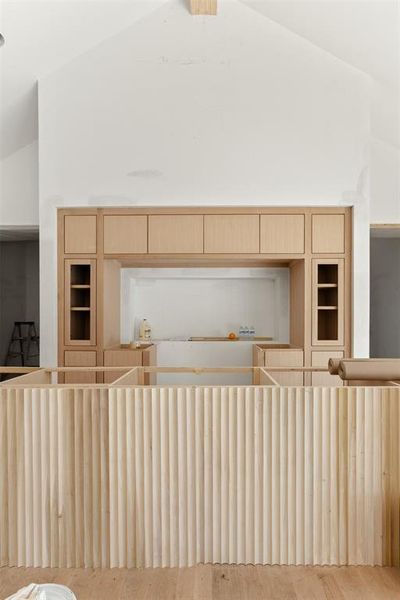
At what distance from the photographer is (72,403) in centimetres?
162

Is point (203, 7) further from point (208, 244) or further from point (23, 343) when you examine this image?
point (23, 343)

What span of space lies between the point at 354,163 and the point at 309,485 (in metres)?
3.21

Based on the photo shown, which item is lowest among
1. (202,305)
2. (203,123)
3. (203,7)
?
(202,305)

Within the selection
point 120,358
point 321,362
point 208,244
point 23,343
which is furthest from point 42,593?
point 23,343

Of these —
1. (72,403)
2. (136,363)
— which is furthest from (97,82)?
(72,403)

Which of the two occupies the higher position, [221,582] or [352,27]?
[352,27]

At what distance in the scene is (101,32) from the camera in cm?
402

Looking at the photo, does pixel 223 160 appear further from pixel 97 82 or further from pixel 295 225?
pixel 97 82

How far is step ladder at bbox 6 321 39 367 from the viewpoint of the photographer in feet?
20.6

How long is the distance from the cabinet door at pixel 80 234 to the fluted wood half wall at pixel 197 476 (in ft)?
8.86

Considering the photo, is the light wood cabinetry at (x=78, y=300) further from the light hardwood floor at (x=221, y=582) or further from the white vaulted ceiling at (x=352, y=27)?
the light hardwood floor at (x=221, y=582)

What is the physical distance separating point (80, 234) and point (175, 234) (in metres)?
0.82

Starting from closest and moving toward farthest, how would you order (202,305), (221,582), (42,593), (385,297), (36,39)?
(42,593)
(221,582)
(36,39)
(202,305)
(385,297)

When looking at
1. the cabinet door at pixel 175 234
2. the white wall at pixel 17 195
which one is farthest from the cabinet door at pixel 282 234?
the white wall at pixel 17 195
